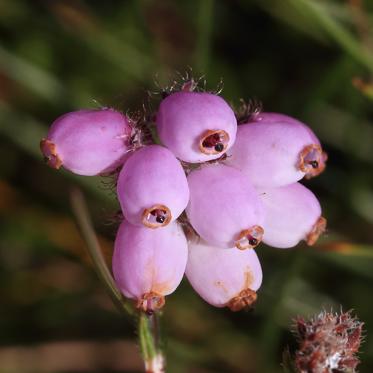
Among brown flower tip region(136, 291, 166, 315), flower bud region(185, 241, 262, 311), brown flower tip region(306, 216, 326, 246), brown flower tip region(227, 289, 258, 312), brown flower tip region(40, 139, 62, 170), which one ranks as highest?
brown flower tip region(40, 139, 62, 170)

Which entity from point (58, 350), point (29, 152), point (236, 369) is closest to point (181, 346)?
point (236, 369)

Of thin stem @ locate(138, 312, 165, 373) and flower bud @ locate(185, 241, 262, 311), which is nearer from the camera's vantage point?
flower bud @ locate(185, 241, 262, 311)

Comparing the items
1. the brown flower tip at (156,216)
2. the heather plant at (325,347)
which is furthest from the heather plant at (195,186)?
the heather plant at (325,347)

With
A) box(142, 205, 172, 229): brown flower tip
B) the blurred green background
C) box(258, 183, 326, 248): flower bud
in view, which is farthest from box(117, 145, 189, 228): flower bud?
the blurred green background

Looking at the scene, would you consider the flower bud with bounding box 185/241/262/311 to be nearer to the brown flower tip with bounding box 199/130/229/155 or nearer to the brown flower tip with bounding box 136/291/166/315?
the brown flower tip with bounding box 136/291/166/315

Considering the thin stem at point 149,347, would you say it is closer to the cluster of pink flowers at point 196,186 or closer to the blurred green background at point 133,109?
the cluster of pink flowers at point 196,186

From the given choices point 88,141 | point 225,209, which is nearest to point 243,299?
point 225,209

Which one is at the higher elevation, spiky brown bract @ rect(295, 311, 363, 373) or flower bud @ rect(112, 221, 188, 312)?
flower bud @ rect(112, 221, 188, 312)
